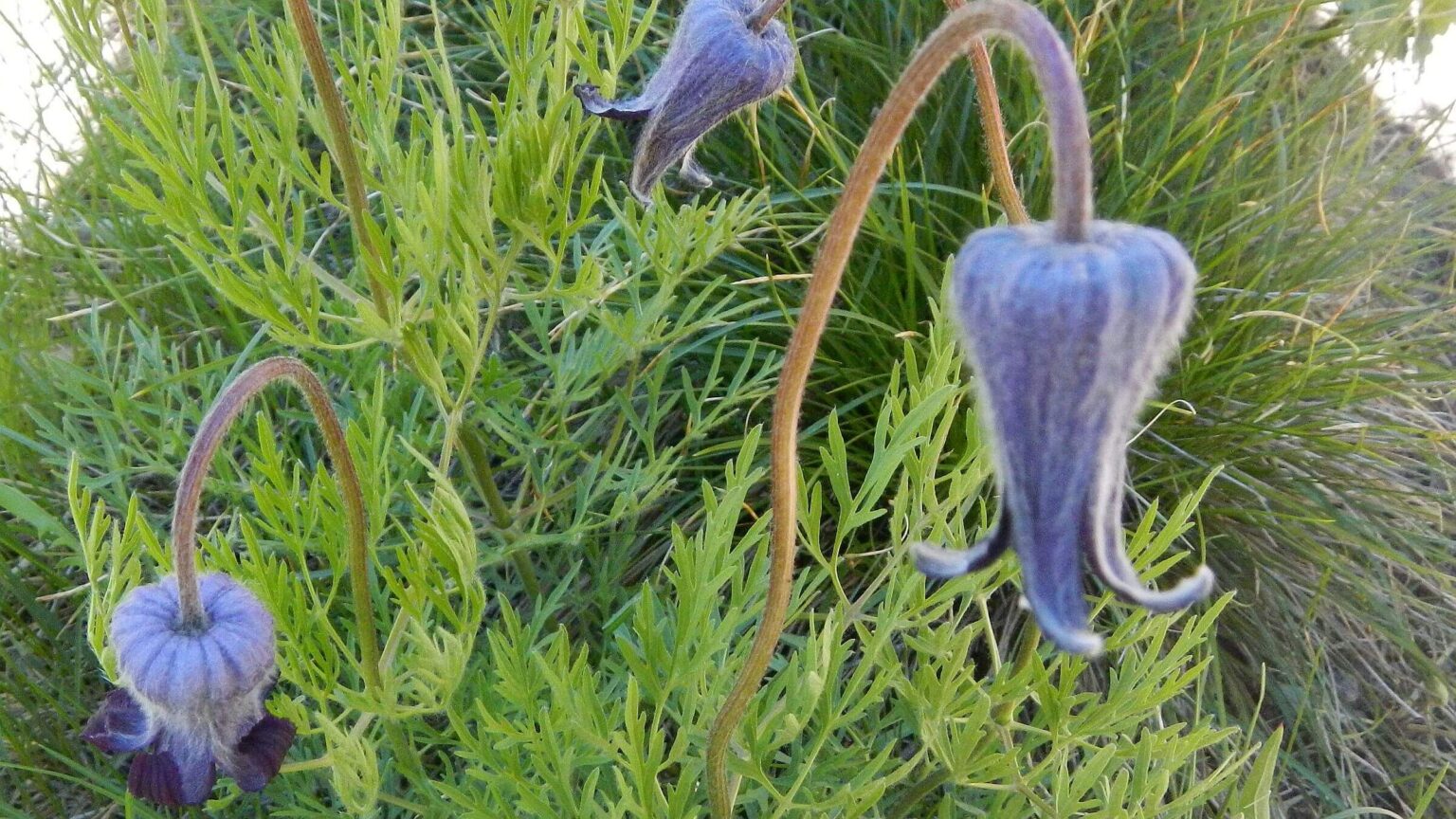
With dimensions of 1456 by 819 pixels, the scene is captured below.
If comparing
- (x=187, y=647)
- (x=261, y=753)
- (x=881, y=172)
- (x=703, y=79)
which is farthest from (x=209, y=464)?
(x=881, y=172)

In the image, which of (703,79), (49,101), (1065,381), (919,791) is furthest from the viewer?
(49,101)

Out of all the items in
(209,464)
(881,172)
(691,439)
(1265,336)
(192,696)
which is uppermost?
(881,172)

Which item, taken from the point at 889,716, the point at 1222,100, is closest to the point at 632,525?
the point at 889,716

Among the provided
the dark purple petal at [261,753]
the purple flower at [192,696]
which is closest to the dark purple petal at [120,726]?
the purple flower at [192,696]

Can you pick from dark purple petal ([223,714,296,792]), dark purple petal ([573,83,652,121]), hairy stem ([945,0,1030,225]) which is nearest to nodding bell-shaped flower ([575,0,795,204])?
dark purple petal ([573,83,652,121])

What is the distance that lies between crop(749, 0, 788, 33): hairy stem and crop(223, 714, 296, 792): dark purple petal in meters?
0.85

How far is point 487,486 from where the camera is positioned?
5.55 ft

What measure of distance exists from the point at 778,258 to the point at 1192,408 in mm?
754

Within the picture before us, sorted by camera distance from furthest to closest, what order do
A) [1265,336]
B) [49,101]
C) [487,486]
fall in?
[49,101]
[1265,336]
[487,486]

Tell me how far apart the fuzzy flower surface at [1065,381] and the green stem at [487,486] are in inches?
35.6

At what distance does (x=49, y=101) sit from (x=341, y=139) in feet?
5.81

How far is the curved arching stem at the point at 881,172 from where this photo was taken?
0.75 meters

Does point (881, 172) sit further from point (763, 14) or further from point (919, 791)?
point (919, 791)

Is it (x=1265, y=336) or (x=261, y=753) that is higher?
(x=261, y=753)
